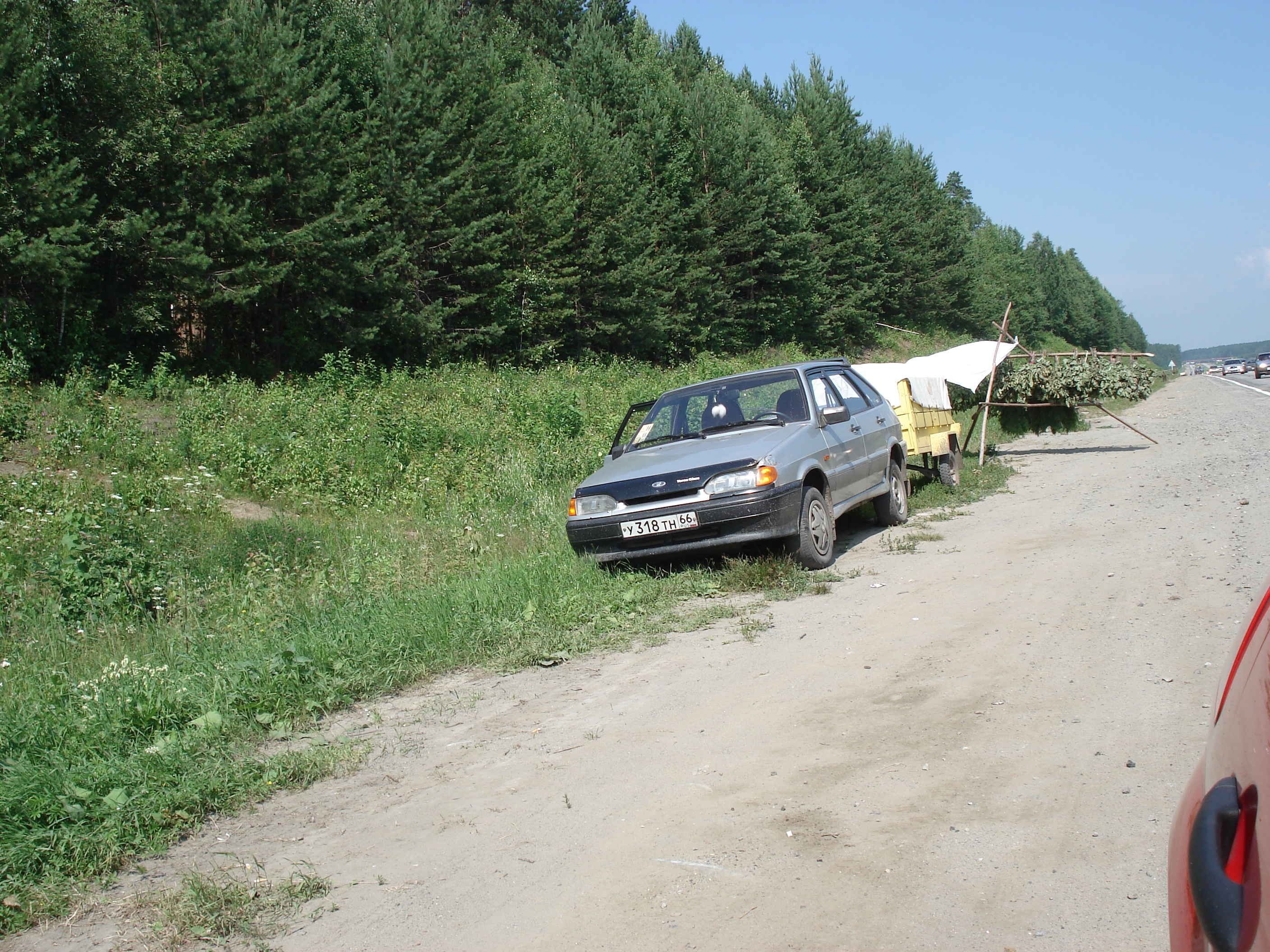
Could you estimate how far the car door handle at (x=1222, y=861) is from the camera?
134cm

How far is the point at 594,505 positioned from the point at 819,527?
1.99 metres

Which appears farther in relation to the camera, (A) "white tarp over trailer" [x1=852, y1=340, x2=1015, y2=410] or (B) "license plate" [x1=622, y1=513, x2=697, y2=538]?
(A) "white tarp over trailer" [x1=852, y1=340, x2=1015, y2=410]

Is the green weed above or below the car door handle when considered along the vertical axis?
below

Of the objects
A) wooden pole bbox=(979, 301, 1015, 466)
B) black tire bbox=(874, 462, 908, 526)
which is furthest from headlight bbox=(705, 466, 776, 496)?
wooden pole bbox=(979, 301, 1015, 466)

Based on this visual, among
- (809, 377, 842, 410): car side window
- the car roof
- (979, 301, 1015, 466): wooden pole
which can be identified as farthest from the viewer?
(979, 301, 1015, 466): wooden pole

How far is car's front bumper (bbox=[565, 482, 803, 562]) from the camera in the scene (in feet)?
25.3

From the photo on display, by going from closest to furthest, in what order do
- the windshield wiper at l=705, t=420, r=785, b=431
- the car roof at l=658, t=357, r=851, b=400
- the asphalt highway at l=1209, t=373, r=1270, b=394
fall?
the windshield wiper at l=705, t=420, r=785, b=431 < the car roof at l=658, t=357, r=851, b=400 < the asphalt highway at l=1209, t=373, r=1270, b=394

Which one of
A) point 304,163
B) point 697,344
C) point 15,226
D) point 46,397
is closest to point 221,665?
point 46,397

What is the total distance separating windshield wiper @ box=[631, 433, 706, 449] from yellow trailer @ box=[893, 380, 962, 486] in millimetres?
4180

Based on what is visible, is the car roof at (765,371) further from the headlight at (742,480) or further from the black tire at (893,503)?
the headlight at (742,480)

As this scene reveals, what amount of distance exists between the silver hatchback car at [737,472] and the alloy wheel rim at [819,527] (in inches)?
0.5

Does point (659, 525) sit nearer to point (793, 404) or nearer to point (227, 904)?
point (793, 404)

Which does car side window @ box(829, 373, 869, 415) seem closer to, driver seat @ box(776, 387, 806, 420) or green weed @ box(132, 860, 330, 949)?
driver seat @ box(776, 387, 806, 420)

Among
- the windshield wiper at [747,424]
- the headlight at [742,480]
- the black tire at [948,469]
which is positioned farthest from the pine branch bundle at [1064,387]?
the headlight at [742,480]
